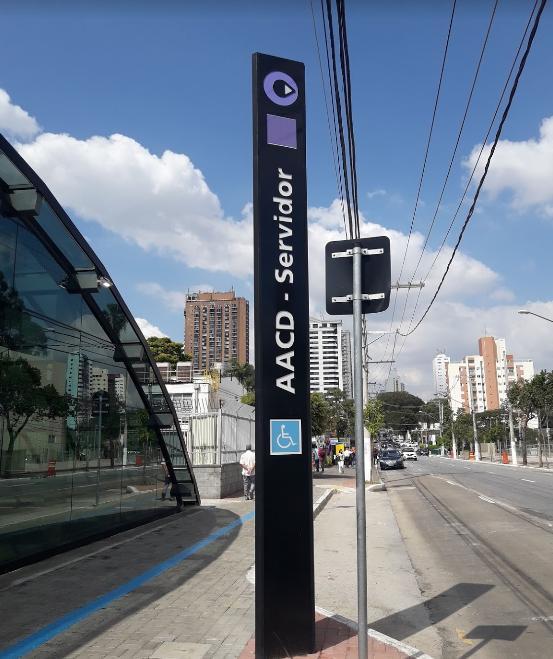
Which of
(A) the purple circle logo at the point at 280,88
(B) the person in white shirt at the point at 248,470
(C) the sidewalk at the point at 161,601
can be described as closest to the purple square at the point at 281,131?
(A) the purple circle logo at the point at 280,88

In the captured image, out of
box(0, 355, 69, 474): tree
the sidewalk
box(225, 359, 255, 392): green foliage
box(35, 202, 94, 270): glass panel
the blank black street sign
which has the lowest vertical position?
the sidewalk

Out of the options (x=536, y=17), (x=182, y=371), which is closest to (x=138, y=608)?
(x=536, y=17)

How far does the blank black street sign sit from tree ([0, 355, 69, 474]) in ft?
17.3

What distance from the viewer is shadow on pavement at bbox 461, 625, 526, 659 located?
217 inches

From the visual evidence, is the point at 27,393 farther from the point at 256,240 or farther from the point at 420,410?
the point at 420,410

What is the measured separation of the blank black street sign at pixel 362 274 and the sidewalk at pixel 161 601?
9.10ft

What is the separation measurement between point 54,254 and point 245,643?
21.8 feet

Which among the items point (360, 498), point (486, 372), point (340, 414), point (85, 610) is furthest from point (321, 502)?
point (486, 372)

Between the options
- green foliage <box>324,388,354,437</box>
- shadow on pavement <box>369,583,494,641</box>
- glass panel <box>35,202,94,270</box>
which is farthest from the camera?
green foliage <box>324,388,354,437</box>

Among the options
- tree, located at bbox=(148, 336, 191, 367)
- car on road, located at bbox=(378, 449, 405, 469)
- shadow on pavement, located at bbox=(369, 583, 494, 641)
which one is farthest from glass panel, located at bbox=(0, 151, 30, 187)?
tree, located at bbox=(148, 336, 191, 367)

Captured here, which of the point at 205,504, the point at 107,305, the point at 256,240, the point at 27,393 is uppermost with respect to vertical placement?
the point at 107,305

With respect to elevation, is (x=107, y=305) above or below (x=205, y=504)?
above

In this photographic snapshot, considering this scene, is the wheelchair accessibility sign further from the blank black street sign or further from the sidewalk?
the sidewalk

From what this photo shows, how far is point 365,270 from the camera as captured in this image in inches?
178
